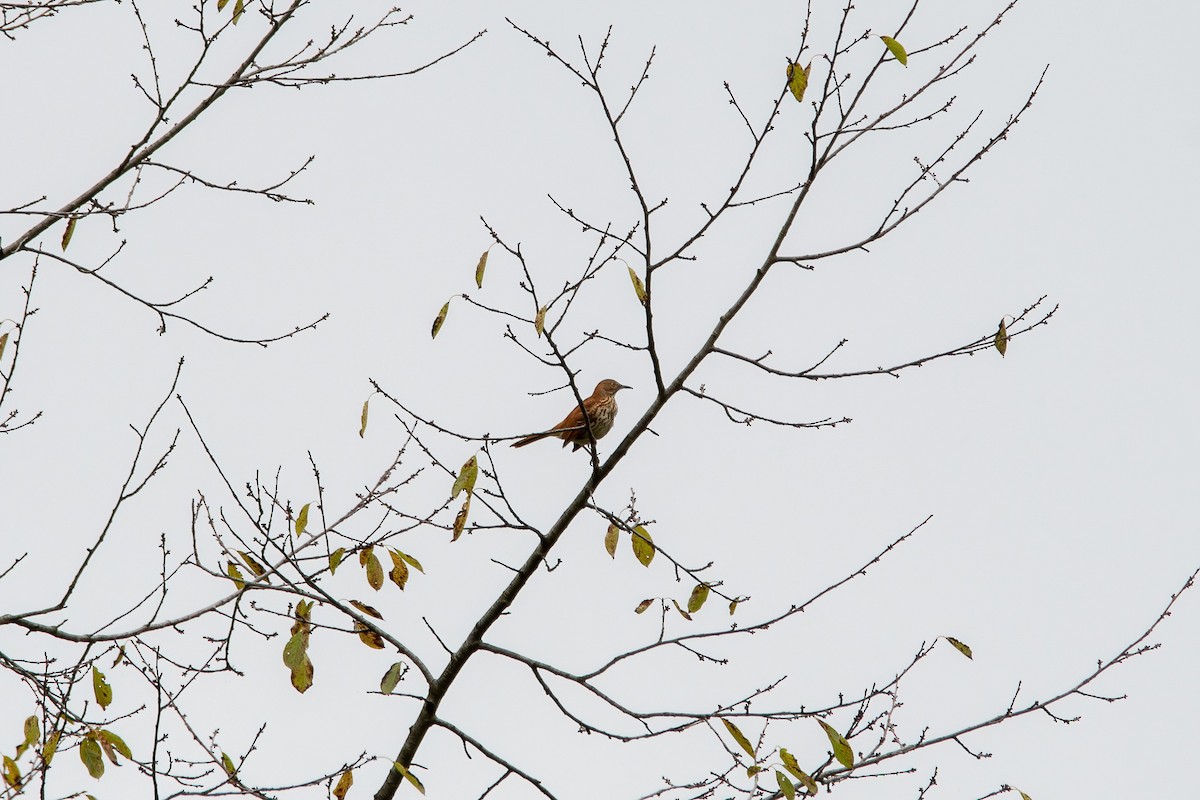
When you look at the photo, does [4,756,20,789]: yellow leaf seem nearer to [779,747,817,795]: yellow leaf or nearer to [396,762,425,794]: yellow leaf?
[396,762,425,794]: yellow leaf

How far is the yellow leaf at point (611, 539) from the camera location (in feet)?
18.2

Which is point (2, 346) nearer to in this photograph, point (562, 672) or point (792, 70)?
point (562, 672)

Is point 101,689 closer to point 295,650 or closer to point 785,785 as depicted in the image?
point 295,650

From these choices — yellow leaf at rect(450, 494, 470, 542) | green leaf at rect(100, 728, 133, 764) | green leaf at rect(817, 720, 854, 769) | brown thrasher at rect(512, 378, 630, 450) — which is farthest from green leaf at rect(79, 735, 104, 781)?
brown thrasher at rect(512, 378, 630, 450)

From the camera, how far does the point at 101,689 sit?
4.95 m

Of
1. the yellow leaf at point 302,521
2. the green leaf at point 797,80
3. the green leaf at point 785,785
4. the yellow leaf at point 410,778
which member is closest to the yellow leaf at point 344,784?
the yellow leaf at point 410,778

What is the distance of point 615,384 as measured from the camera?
9.88 m

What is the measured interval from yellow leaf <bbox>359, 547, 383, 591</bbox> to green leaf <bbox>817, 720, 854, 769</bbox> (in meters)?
1.69

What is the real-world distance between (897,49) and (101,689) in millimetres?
3664

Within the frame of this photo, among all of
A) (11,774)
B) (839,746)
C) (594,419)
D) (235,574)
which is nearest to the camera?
(11,774)

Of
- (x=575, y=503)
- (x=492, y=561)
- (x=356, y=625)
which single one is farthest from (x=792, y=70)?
(x=356, y=625)

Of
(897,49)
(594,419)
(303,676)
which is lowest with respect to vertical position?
(303,676)

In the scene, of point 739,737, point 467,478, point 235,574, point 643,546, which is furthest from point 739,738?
point 235,574

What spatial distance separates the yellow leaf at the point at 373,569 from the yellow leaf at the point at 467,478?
372 mm
